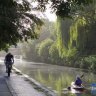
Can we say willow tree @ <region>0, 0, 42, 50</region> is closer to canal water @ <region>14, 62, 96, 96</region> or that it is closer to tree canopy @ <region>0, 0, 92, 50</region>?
tree canopy @ <region>0, 0, 92, 50</region>

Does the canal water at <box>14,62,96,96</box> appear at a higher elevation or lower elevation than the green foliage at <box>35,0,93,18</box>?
lower

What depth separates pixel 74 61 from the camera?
56562 mm

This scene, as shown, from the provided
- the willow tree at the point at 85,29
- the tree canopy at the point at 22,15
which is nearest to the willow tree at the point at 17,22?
the tree canopy at the point at 22,15

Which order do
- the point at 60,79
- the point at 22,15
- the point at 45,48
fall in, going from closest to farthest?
the point at 22,15 < the point at 60,79 < the point at 45,48

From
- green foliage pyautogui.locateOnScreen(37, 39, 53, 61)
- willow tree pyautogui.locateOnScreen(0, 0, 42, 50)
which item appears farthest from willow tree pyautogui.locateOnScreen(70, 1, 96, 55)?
green foliage pyautogui.locateOnScreen(37, 39, 53, 61)

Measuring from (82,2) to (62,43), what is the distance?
36.8 m

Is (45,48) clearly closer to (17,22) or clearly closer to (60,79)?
(60,79)

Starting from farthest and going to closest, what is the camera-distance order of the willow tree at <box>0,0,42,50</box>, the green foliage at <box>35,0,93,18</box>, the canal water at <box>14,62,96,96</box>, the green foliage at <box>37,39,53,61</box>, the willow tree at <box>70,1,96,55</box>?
the green foliage at <box>37,39,53,61</box> → the willow tree at <box>70,1,96,55</box> → the canal water at <box>14,62,96,96</box> → the willow tree at <box>0,0,42,50</box> → the green foliage at <box>35,0,93,18</box>

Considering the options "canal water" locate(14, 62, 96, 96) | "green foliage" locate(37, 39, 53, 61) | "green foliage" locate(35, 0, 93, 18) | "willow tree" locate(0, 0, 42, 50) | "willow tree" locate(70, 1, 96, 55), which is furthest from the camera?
"green foliage" locate(37, 39, 53, 61)

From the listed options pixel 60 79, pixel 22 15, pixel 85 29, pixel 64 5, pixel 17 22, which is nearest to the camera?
pixel 64 5

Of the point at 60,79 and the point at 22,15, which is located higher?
the point at 22,15

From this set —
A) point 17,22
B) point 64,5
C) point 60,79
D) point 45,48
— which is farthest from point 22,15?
point 45,48

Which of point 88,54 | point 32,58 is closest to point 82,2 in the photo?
point 88,54

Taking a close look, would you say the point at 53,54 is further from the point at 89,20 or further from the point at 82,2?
the point at 82,2
